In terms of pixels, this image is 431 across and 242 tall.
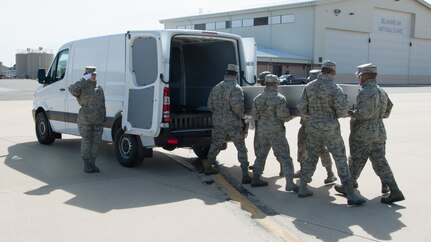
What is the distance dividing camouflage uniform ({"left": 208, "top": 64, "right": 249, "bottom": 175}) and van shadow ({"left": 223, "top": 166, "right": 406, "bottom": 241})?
0.64 m

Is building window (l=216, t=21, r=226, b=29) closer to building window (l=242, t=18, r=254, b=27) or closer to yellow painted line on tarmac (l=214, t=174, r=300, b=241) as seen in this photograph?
building window (l=242, t=18, r=254, b=27)

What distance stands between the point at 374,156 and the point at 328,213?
108 centimetres

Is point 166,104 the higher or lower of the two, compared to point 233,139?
higher

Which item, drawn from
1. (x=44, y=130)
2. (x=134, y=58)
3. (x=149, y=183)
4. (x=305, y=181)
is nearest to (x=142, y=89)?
(x=134, y=58)

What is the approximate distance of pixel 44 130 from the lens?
1035 centimetres

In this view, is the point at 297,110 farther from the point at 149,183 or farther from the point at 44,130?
the point at 44,130

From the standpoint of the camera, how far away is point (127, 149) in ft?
26.5

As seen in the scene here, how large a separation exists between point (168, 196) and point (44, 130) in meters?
5.01

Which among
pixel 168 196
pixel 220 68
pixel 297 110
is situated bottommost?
pixel 168 196

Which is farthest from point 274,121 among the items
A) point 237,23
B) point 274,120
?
point 237,23

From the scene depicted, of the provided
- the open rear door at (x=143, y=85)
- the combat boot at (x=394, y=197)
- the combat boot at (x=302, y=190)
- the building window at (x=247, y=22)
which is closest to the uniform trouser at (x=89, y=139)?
the open rear door at (x=143, y=85)

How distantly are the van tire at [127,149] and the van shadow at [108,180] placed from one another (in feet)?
0.41

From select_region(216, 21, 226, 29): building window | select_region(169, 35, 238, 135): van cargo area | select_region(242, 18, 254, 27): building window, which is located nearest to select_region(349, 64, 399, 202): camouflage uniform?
select_region(169, 35, 238, 135): van cargo area

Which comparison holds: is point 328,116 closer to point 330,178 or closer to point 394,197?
point 394,197
